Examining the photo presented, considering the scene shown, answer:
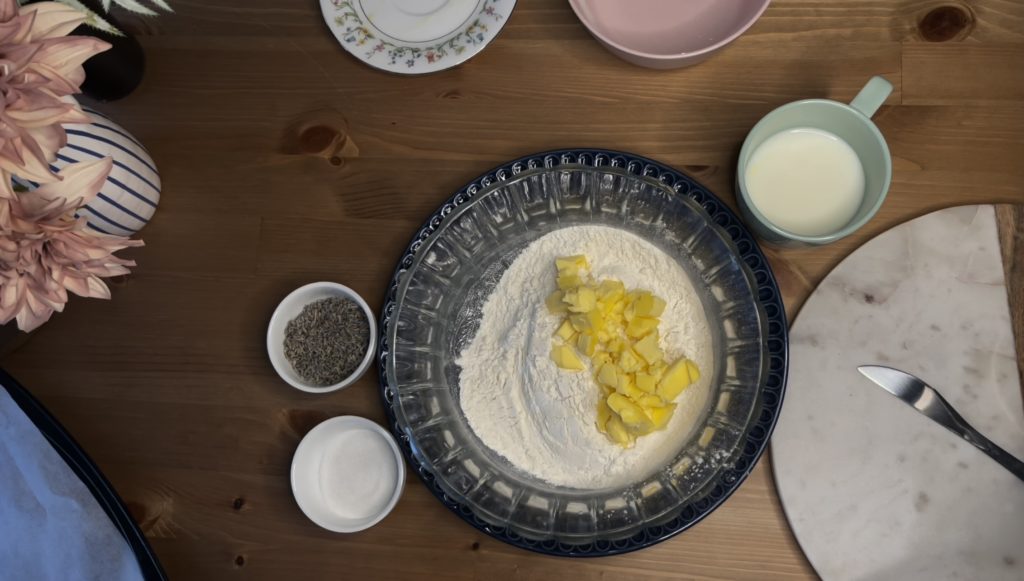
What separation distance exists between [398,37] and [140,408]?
647 mm

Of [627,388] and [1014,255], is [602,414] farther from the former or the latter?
[1014,255]

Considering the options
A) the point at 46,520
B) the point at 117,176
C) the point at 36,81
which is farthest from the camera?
the point at 117,176

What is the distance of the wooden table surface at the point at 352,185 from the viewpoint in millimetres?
869

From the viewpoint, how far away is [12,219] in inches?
20.9

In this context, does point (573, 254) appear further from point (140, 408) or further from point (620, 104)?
point (140, 408)

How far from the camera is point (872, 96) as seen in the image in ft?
2.62

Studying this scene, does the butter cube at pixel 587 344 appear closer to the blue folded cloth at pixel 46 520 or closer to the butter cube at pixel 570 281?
the butter cube at pixel 570 281

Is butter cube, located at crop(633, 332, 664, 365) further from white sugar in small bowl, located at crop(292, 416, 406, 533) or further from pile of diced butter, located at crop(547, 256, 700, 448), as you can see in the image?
white sugar in small bowl, located at crop(292, 416, 406, 533)

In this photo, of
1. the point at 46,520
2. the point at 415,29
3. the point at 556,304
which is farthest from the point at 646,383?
the point at 46,520

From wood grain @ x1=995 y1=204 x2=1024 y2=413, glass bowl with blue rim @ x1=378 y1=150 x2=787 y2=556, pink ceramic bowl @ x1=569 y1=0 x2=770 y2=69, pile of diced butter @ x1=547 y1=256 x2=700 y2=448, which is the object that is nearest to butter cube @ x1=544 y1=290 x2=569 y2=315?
pile of diced butter @ x1=547 y1=256 x2=700 y2=448

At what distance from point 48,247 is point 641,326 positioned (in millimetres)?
597

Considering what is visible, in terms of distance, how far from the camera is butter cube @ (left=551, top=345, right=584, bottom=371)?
802 millimetres

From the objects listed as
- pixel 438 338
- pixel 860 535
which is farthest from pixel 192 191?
pixel 860 535

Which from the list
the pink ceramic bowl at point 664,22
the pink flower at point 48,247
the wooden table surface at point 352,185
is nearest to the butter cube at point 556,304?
the wooden table surface at point 352,185
